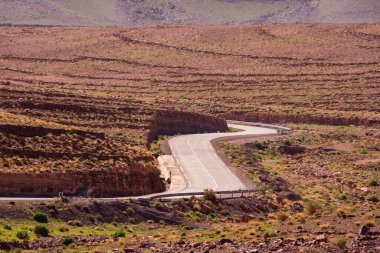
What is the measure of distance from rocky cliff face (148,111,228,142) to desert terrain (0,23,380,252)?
141 mm

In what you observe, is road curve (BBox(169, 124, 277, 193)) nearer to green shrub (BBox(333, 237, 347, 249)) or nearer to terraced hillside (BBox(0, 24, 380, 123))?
terraced hillside (BBox(0, 24, 380, 123))

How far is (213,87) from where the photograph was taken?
377 ft

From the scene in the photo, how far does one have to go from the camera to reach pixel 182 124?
79.2m

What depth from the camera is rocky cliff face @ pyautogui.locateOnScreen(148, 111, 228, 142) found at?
238 feet

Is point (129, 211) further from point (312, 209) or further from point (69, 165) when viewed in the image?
point (312, 209)

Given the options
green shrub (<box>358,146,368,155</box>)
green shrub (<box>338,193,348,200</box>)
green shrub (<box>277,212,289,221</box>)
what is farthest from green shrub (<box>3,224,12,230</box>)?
green shrub (<box>358,146,368,155</box>)

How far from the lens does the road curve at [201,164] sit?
5169 cm

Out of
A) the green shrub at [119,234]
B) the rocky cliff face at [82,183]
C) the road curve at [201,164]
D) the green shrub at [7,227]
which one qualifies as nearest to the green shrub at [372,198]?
the road curve at [201,164]

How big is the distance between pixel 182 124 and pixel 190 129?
1.05 meters

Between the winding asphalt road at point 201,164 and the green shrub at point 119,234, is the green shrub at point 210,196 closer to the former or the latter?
the winding asphalt road at point 201,164

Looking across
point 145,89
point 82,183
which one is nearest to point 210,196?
point 82,183

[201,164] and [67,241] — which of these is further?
[201,164]

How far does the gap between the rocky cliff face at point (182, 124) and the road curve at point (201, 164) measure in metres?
1.07

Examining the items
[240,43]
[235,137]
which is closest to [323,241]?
[235,137]
